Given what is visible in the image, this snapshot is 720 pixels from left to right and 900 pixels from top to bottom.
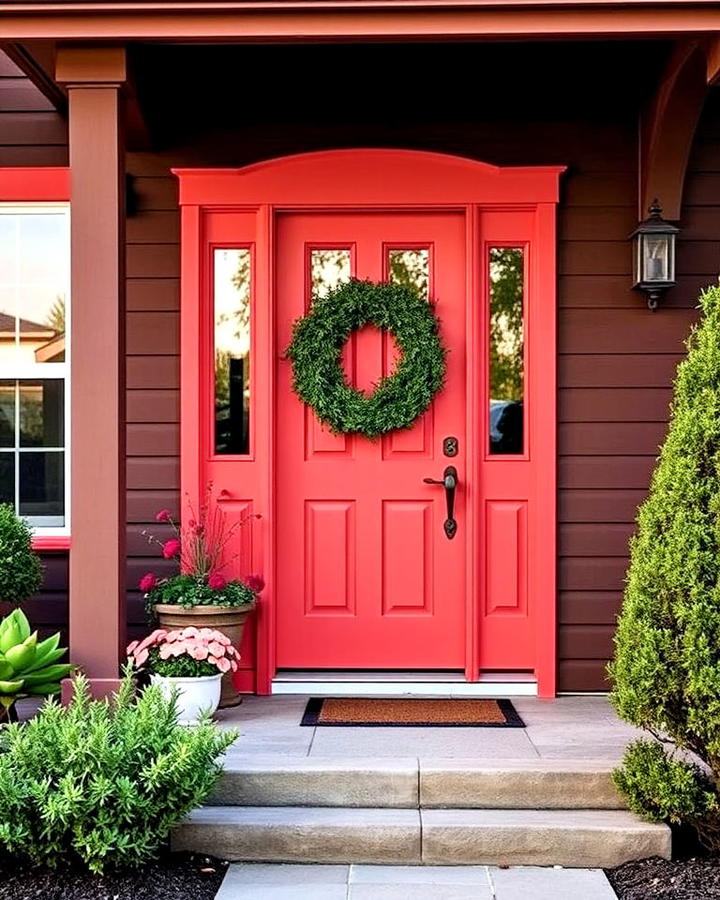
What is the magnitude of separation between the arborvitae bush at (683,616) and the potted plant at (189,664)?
1.48 meters

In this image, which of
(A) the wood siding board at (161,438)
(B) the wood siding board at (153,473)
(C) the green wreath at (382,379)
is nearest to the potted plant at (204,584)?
(B) the wood siding board at (153,473)

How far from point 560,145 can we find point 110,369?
218cm

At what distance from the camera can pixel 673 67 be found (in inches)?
157

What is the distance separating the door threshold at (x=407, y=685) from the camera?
454 centimetres

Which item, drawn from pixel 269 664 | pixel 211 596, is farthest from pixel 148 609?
pixel 269 664

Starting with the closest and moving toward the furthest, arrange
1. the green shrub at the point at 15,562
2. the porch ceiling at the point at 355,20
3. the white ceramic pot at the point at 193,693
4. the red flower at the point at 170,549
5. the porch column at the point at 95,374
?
1. the porch ceiling at the point at 355,20
2. the porch column at the point at 95,374
3. the white ceramic pot at the point at 193,693
4. the green shrub at the point at 15,562
5. the red flower at the point at 170,549

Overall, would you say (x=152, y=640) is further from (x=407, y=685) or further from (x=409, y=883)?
(x=409, y=883)

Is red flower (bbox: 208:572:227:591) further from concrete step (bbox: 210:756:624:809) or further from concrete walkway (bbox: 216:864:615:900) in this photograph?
concrete walkway (bbox: 216:864:615:900)

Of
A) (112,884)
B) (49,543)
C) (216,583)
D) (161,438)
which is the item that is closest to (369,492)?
(216,583)

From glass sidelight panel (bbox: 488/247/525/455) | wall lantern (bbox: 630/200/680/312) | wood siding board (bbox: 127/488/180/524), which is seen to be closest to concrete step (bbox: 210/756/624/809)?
wood siding board (bbox: 127/488/180/524)

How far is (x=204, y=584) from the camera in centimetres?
432

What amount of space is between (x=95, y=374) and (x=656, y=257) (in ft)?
7.57

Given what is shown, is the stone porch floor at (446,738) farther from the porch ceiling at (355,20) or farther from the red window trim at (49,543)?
the porch ceiling at (355,20)

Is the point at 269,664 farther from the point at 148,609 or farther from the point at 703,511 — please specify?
the point at 703,511
